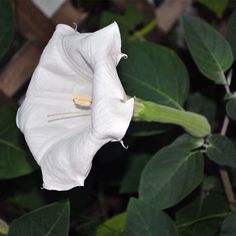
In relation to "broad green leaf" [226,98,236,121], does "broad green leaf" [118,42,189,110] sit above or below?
above

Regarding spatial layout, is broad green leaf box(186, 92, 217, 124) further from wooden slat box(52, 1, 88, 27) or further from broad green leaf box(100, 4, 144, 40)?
wooden slat box(52, 1, 88, 27)

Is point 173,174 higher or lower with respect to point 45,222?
lower

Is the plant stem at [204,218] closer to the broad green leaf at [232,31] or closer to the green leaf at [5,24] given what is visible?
the broad green leaf at [232,31]

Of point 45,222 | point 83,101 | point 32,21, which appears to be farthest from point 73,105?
point 32,21

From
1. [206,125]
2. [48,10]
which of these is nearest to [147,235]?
[206,125]

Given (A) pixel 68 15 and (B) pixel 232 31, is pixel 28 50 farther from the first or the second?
(B) pixel 232 31

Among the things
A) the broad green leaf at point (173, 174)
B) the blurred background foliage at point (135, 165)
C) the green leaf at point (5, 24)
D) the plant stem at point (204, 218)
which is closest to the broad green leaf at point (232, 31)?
the blurred background foliage at point (135, 165)

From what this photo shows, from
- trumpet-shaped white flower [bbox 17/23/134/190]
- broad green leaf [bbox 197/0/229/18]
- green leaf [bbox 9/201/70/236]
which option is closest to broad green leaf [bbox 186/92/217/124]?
broad green leaf [bbox 197/0/229/18]

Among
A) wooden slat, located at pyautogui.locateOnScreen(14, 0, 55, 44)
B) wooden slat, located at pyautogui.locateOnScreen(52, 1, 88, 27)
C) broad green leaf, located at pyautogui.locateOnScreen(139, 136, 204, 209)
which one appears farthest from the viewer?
wooden slat, located at pyautogui.locateOnScreen(52, 1, 88, 27)
